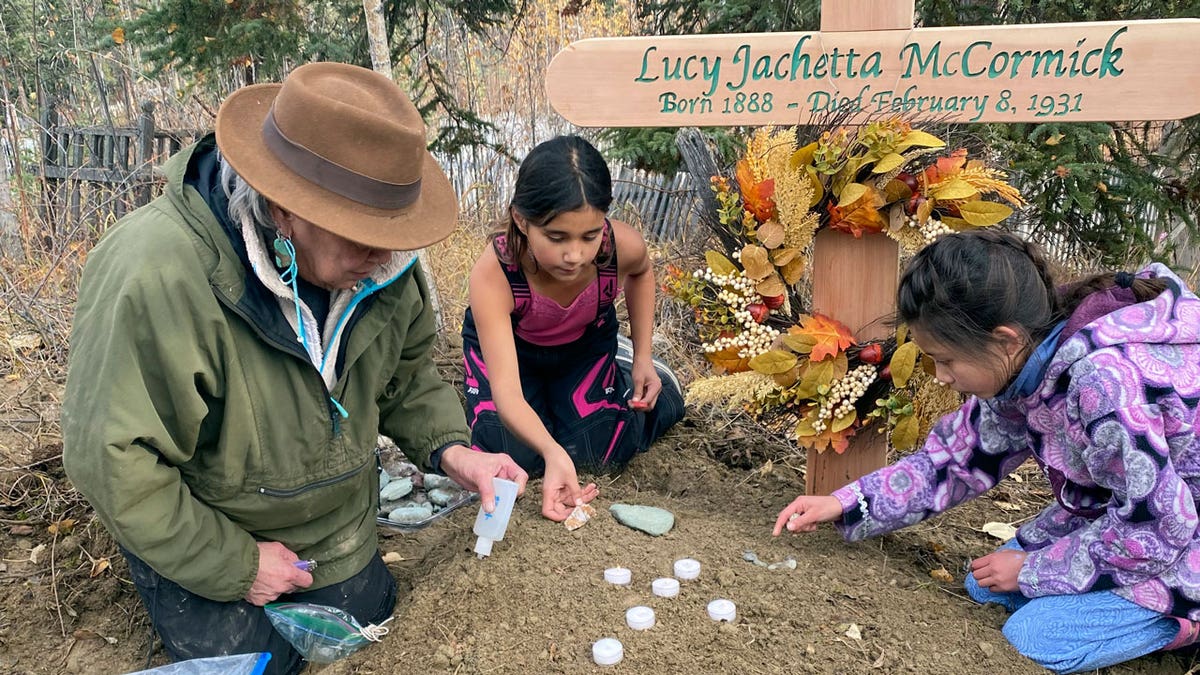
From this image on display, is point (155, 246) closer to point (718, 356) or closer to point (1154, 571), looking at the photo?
point (718, 356)

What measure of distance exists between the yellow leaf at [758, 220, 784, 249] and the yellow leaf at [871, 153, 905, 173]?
1.00 ft

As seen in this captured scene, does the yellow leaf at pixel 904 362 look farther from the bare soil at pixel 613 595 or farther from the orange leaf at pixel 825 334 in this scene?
the bare soil at pixel 613 595

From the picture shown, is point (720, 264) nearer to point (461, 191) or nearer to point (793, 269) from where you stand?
point (793, 269)

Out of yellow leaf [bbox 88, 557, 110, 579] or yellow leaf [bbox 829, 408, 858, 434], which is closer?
yellow leaf [bbox 829, 408, 858, 434]

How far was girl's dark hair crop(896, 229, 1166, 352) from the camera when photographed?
1815 mm

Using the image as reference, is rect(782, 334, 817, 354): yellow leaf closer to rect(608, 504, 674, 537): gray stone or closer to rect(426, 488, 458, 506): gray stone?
rect(608, 504, 674, 537): gray stone

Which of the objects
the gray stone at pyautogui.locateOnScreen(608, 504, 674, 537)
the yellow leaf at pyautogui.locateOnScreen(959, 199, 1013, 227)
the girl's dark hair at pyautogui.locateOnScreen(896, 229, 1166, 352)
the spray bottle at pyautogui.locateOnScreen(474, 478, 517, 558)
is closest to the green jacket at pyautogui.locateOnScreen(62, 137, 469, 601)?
the spray bottle at pyautogui.locateOnScreen(474, 478, 517, 558)

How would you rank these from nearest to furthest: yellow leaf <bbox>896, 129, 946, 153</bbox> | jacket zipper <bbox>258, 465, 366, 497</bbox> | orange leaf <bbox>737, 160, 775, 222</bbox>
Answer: jacket zipper <bbox>258, 465, 366, 497</bbox> → yellow leaf <bbox>896, 129, 946, 153</bbox> → orange leaf <bbox>737, 160, 775, 222</bbox>

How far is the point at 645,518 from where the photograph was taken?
2465 mm

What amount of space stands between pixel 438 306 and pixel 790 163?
106 inches

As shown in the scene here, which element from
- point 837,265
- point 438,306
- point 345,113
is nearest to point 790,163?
point 837,265

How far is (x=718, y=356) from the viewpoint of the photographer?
8.34 feet

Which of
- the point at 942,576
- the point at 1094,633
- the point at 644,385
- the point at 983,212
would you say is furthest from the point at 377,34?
the point at 1094,633

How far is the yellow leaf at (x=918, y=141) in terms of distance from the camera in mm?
2156
